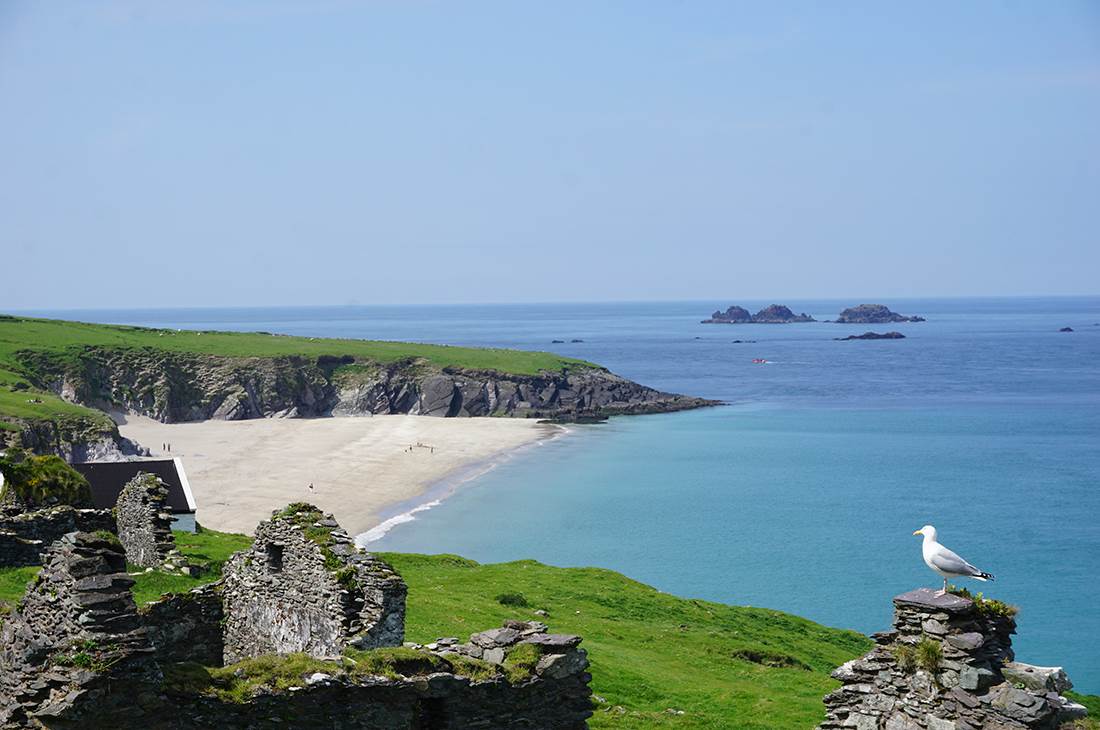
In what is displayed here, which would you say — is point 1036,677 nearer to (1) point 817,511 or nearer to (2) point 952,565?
(2) point 952,565

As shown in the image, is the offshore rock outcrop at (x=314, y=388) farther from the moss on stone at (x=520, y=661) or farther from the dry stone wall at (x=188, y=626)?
the moss on stone at (x=520, y=661)

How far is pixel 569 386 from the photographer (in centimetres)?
17775

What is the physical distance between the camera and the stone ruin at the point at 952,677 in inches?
523

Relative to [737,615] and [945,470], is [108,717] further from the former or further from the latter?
[945,470]

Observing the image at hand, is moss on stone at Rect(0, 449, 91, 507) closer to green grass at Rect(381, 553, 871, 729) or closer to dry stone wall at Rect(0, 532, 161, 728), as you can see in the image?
green grass at Rect(381, 553, 871, 729)

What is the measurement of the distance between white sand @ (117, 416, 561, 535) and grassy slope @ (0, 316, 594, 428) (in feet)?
69.5

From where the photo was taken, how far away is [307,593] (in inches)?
747

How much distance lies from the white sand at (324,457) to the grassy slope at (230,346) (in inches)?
834

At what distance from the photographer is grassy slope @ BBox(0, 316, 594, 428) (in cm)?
15738

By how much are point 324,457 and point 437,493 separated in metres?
22.2

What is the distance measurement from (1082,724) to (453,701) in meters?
8.23

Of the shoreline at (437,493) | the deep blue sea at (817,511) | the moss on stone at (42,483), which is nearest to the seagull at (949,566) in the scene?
the moss on stone at (42,483)

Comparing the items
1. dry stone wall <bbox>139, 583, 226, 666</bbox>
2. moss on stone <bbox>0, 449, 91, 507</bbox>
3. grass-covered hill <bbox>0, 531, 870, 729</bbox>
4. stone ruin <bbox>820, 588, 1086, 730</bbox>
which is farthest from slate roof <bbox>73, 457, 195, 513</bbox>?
stone ruin <bbox>820, 588, 1086, 730</bbox>

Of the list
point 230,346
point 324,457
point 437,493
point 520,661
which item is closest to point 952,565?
point 520,661
